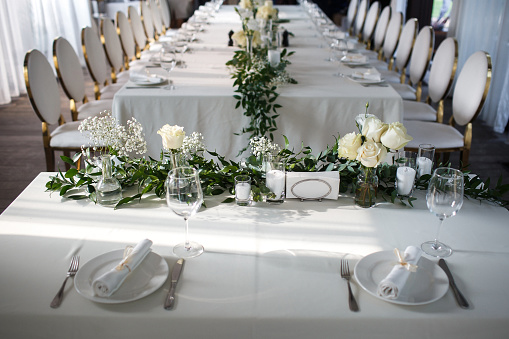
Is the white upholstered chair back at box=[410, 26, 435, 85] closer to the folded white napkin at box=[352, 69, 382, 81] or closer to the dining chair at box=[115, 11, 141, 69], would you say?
the folded white napkin at box=[352, 69, 382, 81]

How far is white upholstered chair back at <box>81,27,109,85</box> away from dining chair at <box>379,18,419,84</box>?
99.0 inches

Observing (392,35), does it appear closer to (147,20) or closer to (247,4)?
(247,4)

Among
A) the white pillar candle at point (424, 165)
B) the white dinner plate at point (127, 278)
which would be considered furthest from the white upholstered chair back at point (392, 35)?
the white dinner plate at point (127, 278)

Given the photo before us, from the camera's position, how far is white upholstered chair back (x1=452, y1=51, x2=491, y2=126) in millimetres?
2900

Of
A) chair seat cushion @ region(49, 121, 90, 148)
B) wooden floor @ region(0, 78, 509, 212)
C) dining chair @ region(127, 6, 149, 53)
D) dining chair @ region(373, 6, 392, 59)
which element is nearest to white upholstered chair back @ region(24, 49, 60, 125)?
chair seat cushion @ region(49, 121, 90, 148)

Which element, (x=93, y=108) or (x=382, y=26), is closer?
(x=93, y=108)

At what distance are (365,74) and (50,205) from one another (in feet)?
7.32

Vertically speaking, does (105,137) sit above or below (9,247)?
above

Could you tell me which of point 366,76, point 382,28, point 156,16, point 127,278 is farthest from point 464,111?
point 156,16

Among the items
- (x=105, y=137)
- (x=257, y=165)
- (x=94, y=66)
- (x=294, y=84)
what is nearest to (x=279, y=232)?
(x=257, y=165)

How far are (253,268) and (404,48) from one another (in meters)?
3.88

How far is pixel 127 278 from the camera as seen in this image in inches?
47.7

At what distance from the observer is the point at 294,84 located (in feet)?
10.1

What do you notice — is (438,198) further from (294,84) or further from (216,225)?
(294,84)
